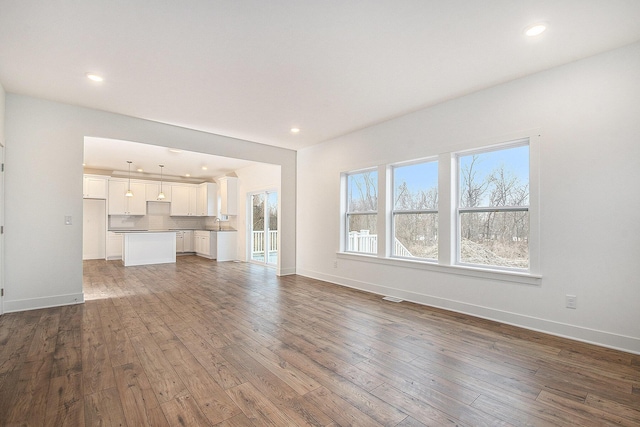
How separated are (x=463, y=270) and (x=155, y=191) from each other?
9619mm

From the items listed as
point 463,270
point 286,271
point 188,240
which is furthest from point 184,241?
point 463,270

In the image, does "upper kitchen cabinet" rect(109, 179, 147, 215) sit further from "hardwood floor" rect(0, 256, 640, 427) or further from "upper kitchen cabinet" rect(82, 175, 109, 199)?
"hardwood floor" rect(0, 256, 640, 427)

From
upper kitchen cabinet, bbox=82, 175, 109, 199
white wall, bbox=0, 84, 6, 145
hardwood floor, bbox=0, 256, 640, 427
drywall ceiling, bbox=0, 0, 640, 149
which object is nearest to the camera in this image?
hardwood floor, bbox=0, 256, 640, 427

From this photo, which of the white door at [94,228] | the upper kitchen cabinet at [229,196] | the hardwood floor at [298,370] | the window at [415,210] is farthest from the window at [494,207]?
the white door at [94,228]

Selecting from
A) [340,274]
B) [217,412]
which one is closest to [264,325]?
[217,412]

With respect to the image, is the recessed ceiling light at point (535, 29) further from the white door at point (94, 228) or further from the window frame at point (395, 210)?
the white door at point (94, 228)

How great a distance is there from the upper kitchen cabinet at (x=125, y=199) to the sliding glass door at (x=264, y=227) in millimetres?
3844

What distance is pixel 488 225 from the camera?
3693mm

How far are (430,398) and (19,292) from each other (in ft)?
16.6

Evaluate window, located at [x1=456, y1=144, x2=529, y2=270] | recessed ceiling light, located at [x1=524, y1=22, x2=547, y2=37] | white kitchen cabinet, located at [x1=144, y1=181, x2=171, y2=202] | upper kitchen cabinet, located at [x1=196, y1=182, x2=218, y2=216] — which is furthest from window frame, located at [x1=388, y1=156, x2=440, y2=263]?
white kitchen cabinet, located at [x1=144, y1=181, x2=171, y2=202]

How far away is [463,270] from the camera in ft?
12.4

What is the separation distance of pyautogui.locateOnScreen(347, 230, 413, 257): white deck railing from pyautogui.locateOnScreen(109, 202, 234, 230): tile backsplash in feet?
17.2

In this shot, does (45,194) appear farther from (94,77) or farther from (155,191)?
(155,191)

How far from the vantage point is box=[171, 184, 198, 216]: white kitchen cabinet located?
10.1 metres
